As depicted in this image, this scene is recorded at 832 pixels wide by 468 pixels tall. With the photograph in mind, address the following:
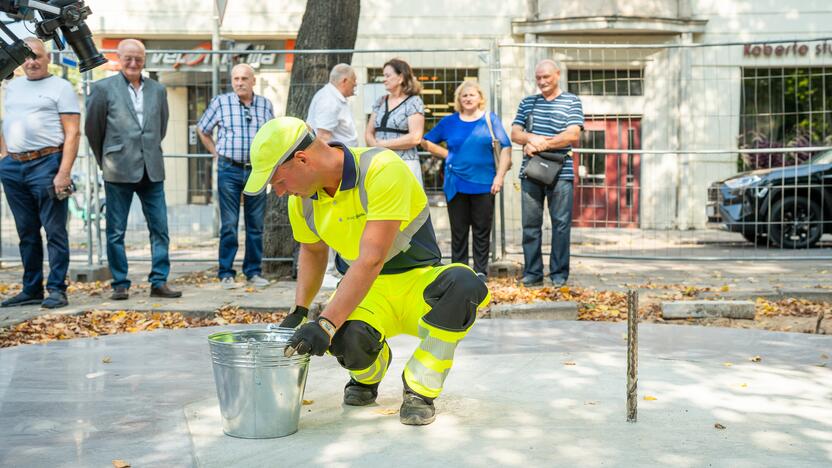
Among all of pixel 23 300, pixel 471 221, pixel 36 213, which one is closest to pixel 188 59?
pixel 36 213

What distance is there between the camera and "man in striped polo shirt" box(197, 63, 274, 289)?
28.8 feet

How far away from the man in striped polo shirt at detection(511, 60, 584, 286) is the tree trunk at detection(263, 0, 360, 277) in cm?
215

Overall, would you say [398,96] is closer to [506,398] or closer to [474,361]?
[474,361]

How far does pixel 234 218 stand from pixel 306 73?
1.85m

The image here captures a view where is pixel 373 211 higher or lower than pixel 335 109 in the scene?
lower

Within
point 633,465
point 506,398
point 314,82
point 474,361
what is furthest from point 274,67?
point 633,465

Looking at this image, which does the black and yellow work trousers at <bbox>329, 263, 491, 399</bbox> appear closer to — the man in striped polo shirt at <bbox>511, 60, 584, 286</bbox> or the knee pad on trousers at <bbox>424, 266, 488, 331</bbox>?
the knee pad on trousers at <bbox>424, 266, 488, 331</bbox>

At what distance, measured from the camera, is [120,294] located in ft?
26.7

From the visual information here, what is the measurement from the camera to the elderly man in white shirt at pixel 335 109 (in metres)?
8.34

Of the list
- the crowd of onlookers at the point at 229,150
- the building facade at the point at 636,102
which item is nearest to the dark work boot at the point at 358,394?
the crowd of onlookers at the point at 229,150

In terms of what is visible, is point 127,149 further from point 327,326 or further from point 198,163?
point 327,326

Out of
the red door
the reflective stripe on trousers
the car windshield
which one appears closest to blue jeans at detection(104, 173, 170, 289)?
the reflective stripe on trousers

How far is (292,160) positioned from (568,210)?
5.27 metres

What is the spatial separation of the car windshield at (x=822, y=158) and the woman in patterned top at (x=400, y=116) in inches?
234
